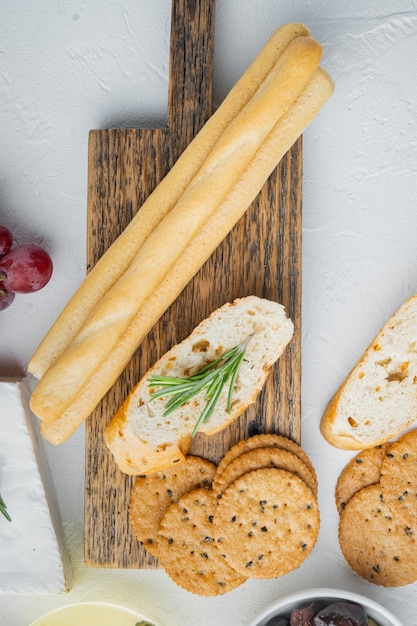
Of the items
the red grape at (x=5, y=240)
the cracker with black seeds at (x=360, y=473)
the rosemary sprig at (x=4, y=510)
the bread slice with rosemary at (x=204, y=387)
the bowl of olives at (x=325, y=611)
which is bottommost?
the bowl of olives at (x=325, y=611)

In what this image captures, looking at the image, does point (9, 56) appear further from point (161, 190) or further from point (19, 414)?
point (19, 414)

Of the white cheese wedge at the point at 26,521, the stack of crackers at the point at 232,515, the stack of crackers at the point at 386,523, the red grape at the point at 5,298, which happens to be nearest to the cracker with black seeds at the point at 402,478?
the stack of crackers at the point at 386,523

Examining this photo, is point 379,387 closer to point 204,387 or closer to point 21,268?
point 204,387

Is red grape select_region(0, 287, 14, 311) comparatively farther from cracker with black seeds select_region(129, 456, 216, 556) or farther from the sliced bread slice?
the sliced bread slice

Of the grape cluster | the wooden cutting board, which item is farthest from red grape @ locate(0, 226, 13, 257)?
the wooden cutting board

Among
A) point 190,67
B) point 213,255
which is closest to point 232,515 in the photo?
point 213,255

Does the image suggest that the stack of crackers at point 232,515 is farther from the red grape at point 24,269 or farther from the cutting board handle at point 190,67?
the cutting board handle at point 190,67
